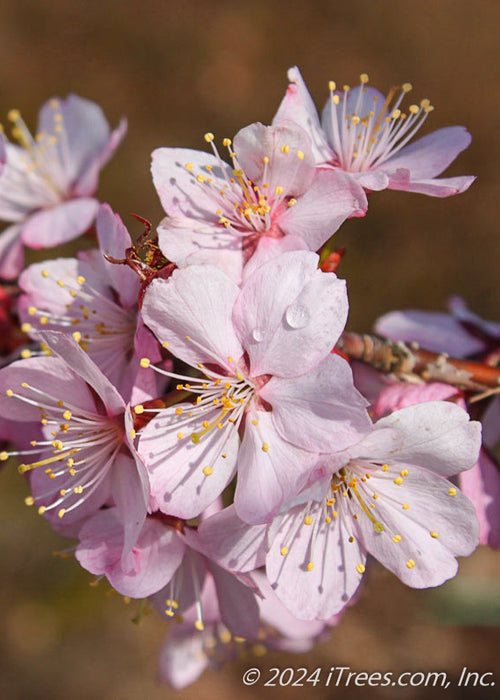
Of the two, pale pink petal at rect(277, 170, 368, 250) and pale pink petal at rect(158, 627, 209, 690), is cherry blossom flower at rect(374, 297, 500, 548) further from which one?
pale pink petal at rect(158, 627, 209, 690)

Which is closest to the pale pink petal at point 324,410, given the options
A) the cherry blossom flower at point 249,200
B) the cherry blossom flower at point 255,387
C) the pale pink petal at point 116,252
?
the cherry blossom flower at point 255,387

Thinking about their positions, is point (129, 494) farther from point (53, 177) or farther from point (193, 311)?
point (53, 177)

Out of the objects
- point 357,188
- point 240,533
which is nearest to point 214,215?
point 357,188

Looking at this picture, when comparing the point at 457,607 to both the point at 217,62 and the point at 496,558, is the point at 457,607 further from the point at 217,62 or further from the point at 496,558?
the point at 217,62

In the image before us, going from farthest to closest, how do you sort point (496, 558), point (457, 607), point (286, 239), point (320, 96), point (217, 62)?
1. point (217, 62)
2. point (320, 96)
3. point (496, 558)
4. point (457, 607)
5. point (286, 239)

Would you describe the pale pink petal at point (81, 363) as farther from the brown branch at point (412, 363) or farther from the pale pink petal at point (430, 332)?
the pale pink petal at point (430, 332)

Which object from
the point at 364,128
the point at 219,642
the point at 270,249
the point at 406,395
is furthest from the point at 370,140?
the point at 219,642
